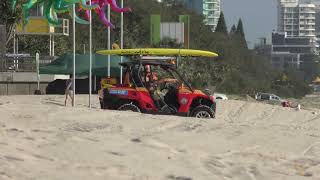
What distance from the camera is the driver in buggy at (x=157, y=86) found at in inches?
734

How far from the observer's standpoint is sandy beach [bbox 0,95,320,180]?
8398 mm

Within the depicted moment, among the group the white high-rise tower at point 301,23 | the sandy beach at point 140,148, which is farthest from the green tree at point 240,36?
the sandy beach at point 140,148

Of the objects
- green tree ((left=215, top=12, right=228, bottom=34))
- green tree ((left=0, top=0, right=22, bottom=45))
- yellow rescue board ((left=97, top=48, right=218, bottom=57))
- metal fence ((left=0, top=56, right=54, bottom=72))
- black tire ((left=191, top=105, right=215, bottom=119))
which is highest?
green tree ((left=215, top=12, right=228, bottom=34))

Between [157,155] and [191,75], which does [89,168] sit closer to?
[157,155]

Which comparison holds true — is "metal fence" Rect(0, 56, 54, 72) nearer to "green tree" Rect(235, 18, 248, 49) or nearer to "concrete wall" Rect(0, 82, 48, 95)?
"concrete wall" Rect(0, 82, 48, 95)

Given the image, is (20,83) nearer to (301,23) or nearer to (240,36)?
(240,36)

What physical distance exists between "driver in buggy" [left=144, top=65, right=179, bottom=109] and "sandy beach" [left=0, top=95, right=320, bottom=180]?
18.4 ft

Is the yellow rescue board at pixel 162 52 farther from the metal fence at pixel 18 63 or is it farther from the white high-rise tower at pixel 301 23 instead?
the white high-rise tower at pixel 301 23

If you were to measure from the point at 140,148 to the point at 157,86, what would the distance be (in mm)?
9252

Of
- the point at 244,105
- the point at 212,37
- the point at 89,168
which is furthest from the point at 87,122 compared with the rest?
the point at 212,37

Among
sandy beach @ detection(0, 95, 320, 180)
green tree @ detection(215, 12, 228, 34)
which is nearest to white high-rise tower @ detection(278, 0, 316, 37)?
green tree @ detection(215, 12, 228, 34)

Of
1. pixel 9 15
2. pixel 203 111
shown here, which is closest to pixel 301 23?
pixel 9 15

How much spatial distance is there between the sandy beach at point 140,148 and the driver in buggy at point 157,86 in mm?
5611

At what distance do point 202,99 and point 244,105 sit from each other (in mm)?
9835
